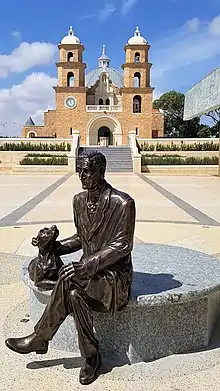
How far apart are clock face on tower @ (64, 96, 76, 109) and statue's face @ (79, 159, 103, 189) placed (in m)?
45.8

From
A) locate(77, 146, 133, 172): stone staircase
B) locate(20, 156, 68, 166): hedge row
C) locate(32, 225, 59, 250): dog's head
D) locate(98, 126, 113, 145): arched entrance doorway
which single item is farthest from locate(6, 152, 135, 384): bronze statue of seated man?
locate(98, 126, 113, 145): arched entrance doorway

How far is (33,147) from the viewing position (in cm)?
3000

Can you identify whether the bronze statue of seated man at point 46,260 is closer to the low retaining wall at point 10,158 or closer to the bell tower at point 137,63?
the low retaining wall at point 10,158

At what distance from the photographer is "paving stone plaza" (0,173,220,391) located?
2.81 m

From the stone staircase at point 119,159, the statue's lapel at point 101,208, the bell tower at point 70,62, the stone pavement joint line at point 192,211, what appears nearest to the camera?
the statue's lapel at point 101,208

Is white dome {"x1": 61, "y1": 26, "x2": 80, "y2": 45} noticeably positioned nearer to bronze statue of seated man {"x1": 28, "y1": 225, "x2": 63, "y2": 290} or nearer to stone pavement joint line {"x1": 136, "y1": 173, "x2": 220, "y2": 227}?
stone pavement joint line {"x1": 136, "y1": 173, "x2": 220, "y2": 227}

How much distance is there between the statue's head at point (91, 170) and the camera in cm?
284

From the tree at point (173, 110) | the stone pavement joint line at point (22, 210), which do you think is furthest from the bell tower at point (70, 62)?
the stone pavement joint line at point (22, 210)

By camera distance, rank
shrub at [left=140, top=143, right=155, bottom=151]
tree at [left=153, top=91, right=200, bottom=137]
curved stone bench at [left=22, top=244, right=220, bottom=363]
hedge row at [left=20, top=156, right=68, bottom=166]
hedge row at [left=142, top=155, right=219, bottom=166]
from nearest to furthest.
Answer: curved stone bench at [left=22, top=244, right=220, bottom=363]
hedge row at [left=142, top=155, right=219, bottom=166]
hedge row at [left=20, top=156, right=68, bottom=166]
shrub at [left=140, top=143, right=155, bottom=151]
tree at [left=153, top=91, right=200, bottom=137]

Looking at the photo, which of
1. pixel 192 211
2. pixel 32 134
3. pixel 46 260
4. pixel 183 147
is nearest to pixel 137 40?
pixel 32 134

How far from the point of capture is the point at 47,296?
3.31 m

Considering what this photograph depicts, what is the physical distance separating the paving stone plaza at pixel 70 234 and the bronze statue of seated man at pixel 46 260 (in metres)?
0.56

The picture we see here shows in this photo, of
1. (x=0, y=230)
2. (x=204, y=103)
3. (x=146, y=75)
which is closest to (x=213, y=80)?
(x=204, y=103)

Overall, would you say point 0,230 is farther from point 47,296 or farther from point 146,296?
point 146,296
